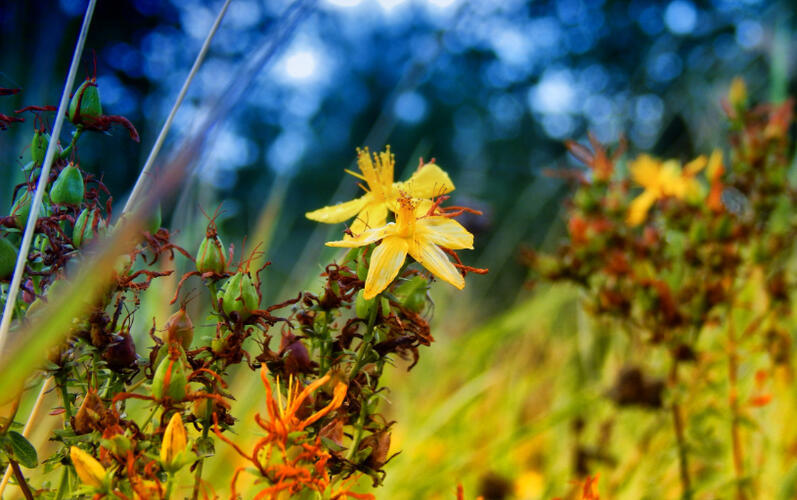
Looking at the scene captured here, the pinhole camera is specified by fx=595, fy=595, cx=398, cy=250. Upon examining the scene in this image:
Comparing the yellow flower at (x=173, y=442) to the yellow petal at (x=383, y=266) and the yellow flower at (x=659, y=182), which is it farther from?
the yellow flower at (x=659, y=182)

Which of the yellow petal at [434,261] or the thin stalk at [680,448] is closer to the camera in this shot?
the yellow petal at [434,261]

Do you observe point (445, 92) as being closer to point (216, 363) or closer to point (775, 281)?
point (775, 281)

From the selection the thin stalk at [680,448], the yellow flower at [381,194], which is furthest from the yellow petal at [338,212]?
the thin stalk at [680,448]

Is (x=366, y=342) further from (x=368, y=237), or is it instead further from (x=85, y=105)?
(x=85, y=105)

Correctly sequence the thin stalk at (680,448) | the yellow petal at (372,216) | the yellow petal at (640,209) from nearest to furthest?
the yellow petal at (372,216)
the thin stalk at (680,448)
the yellow petal at (640,209)

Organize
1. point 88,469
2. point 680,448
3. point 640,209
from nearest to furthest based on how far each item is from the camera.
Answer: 1. point 88,469
2. point 680,448
3. point 640,209

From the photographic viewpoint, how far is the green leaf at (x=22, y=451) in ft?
0.83

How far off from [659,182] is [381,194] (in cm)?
54

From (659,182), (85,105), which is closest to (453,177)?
(659,182)

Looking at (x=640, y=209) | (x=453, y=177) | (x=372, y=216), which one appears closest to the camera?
(x=372, y=216)

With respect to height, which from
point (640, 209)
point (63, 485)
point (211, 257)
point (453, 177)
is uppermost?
point (453, 177)

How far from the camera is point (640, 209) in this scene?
0.77 metres

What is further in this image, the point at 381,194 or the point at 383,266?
the point at 381,194

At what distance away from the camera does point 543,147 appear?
6.39 m
